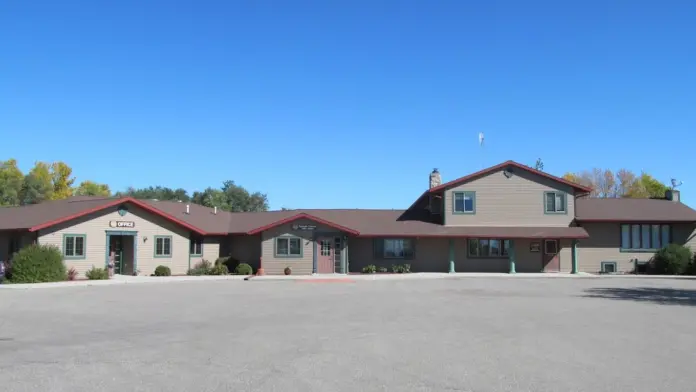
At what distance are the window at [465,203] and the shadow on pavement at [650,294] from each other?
1274cm

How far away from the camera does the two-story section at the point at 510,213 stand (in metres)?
38.5

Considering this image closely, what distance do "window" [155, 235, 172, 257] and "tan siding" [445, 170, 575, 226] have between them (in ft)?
51.5

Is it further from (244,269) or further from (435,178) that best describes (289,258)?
(435,178)

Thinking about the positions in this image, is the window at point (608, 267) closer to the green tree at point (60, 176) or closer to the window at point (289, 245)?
the window at point (289, 245)

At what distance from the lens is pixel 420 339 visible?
12477mm

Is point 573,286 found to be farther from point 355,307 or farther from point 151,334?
point 151,334

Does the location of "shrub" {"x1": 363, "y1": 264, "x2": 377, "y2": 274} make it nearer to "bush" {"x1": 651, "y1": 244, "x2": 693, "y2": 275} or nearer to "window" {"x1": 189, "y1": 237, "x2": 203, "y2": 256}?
"window" {"x1": 189, "y1": 237, "x2": 203, "y2": 256}

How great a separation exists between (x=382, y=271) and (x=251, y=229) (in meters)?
7.93

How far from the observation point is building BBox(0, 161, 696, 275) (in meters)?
36.7

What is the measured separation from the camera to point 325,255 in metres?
37.2

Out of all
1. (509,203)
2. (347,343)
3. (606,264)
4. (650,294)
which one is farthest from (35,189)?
(347,343)

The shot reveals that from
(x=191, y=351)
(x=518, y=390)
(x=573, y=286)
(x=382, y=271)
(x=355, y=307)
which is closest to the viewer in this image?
(x=518, y=390)

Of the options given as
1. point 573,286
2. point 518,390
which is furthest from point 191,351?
point 573,286

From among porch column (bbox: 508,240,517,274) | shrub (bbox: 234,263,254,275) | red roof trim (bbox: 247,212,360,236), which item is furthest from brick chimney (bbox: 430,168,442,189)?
shrub (bbox: 234,263,254,275)
